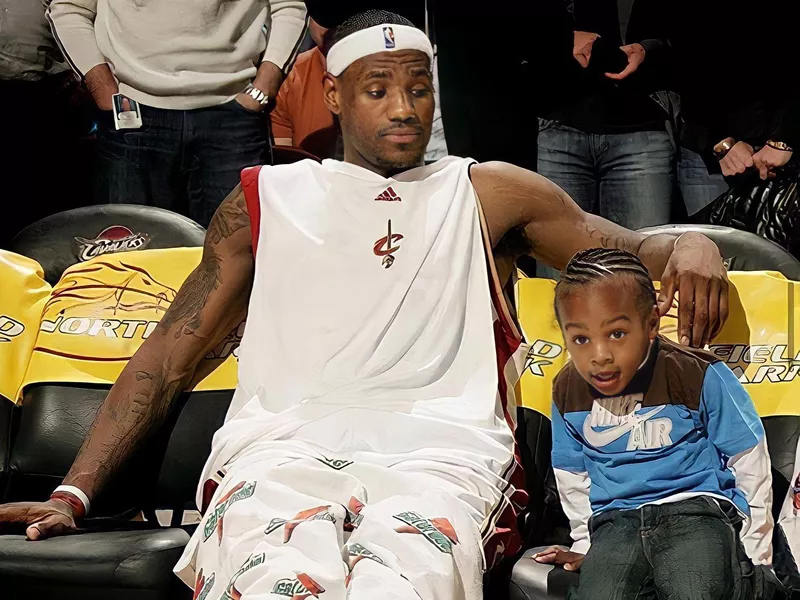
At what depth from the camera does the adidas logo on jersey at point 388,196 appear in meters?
2.30

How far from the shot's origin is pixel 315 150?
292 cm

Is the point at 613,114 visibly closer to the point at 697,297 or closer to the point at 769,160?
the point at 769,160

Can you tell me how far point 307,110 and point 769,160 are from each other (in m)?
1.20

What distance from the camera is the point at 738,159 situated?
2730mm

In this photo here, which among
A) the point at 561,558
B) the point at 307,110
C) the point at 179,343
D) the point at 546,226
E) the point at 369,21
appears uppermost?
the point at 369,21

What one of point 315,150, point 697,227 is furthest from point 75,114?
point 697,227

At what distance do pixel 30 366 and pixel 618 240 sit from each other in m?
1.38

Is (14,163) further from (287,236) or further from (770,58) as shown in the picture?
(770,58)

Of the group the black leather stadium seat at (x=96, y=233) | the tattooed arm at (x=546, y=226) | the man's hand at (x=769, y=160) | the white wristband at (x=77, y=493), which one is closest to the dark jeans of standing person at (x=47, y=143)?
the black leather stadium seat at (x=96, y=233)

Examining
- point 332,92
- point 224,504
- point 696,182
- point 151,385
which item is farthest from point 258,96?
point 224,504

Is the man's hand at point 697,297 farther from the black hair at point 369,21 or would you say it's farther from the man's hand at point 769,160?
the black hair at point 369,21

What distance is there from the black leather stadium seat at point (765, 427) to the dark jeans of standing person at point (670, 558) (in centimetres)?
25

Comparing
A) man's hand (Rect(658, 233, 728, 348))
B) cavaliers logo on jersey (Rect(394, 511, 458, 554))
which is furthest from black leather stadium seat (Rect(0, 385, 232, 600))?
man's hand (Rect(658, 233, 728, 348))

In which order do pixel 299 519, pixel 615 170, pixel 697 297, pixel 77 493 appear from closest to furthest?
pixel 299 519 → pixel 697 297 → pixel 77 493 → pixel 615 170
